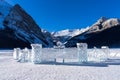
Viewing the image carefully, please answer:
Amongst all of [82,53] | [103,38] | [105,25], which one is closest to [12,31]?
[103,38]

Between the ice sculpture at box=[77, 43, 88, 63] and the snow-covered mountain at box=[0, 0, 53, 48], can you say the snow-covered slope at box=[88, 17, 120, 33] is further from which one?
the ice sculpture at box=[77, 43, 88, 63]

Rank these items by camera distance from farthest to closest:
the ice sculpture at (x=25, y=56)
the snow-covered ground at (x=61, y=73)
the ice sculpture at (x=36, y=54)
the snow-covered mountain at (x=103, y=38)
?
the snow-covered mountain at (x=103, y=38), the ice sculpture at (x=25, y=56), the ice sculpture at (x=36, y=54), the snow-covered ground at (x=61, y=73)

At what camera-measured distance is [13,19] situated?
4355 inches

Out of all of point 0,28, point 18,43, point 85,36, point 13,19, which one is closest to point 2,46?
point 18,43

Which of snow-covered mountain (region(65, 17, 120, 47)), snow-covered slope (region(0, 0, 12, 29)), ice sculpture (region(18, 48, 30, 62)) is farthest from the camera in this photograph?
snow-covered slope (region(0, 0, 12, 29))

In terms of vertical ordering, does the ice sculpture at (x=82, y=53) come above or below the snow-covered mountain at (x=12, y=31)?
below

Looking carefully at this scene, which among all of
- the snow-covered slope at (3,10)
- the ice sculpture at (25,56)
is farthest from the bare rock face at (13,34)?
the ice sculpture at (25,56)

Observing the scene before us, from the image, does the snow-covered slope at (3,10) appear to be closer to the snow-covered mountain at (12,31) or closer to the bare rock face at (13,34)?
the snow-covered mountain at (12,31)

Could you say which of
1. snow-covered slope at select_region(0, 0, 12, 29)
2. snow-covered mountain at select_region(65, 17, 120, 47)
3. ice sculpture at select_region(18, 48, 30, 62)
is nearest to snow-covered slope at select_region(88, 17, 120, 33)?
snow-covered mountain at select_region(65, 17, 120, 47)

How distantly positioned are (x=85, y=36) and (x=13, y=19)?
138 ft

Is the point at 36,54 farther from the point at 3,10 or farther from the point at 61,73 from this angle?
the point at 3,10

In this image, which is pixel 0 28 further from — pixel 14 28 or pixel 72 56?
pixel 72 56

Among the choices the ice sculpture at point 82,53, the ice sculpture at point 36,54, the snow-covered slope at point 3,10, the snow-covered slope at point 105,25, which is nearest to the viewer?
the ice sculpture at point 82,53

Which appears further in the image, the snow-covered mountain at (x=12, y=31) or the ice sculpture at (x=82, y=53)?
the snow-covered mountain at (x=12, y=31)
